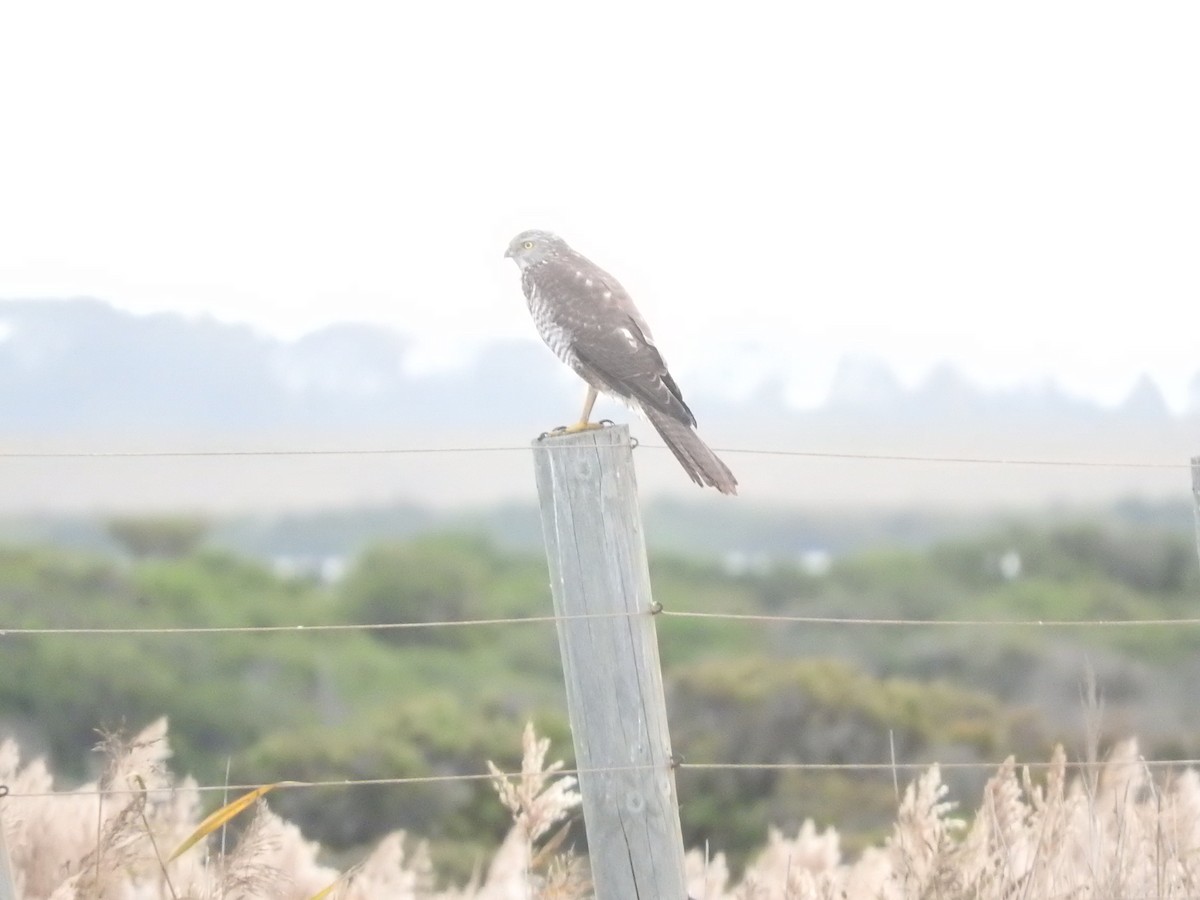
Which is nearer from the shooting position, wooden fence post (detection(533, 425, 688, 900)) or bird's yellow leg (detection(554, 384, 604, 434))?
wooden fence post (detection(533, 425, 688, 900))

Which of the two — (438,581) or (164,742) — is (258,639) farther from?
(164,742)

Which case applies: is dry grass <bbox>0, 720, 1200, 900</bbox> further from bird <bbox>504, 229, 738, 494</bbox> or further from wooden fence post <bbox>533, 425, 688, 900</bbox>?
bird <bbox>504, 229, 738, 494</bbox>

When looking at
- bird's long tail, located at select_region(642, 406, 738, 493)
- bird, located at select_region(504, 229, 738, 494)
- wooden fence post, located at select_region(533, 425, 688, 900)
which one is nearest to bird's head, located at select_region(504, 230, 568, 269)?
bird, located at select_region(504, 229, 738, 494)

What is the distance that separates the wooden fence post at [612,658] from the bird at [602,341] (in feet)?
2.16

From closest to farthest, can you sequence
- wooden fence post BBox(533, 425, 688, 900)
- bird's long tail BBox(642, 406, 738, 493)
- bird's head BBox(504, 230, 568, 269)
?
wooden fence post BBox(533, 425, 688, 900), bird's long tail BBox(642, 406, 738, 493), bird's head BBox(504, 230, 568, 269)

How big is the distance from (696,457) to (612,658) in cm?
84

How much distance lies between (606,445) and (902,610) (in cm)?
1561

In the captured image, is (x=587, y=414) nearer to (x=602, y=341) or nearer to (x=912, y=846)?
(x=602, y=341)

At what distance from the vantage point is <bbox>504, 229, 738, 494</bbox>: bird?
3.10 m

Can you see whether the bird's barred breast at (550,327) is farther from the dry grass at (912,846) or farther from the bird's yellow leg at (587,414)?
the dry grass at (912,846)

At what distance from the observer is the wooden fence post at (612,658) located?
2227 mm

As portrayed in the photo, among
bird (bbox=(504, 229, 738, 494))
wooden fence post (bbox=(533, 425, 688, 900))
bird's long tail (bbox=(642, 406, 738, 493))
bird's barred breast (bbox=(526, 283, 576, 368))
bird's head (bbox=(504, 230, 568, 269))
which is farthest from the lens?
bird's head (bbox=(504, 230, 568, 269))

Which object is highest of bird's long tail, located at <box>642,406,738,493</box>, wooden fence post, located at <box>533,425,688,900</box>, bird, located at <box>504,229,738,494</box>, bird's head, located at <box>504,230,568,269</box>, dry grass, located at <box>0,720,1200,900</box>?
bird's head, located at <box>504,230,568,269</box>

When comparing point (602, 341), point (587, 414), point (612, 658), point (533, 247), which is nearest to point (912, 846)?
point (612, 658)
